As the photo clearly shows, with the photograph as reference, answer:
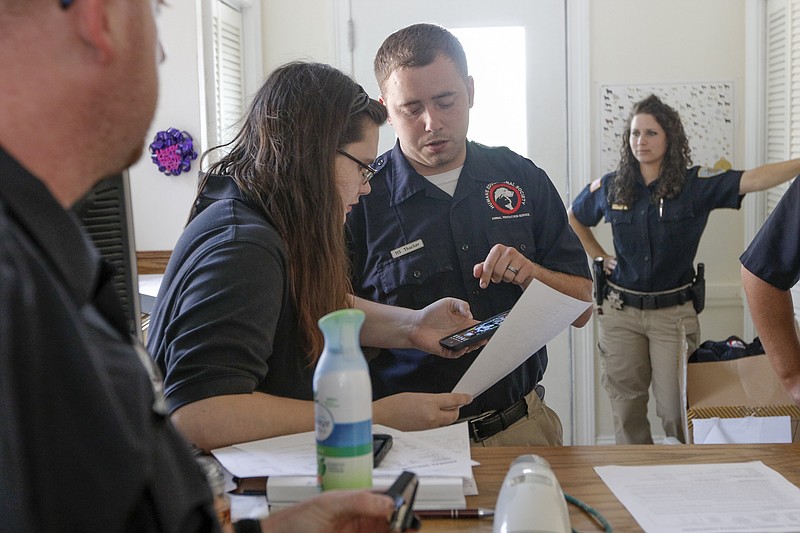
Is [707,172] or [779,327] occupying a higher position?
[707,172]

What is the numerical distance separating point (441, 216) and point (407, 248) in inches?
5.0

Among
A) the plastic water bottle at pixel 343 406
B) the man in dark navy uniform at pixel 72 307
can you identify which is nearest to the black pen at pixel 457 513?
the plastic water bottle at pixel 343 406

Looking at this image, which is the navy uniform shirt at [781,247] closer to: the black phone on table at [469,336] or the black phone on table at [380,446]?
the black phone on table at [469,336]

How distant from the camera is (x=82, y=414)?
55cm

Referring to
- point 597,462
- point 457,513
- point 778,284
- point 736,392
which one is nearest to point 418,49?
point 778,284

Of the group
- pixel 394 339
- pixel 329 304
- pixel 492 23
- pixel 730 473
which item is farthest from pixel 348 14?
pixel 730 473

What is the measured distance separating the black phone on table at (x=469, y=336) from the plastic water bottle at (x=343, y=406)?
65cm

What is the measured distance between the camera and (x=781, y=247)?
194cm

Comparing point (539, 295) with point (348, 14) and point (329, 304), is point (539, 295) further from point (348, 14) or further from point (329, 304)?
point (348, 14)

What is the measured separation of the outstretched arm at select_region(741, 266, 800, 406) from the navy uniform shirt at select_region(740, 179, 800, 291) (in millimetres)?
24

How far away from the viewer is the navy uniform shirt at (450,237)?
1.98 m

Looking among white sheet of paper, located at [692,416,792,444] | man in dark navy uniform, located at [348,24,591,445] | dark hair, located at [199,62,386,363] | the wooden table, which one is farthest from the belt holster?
dark hair, located at [199,62,386,363]

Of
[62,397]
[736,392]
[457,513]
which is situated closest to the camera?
[62,397]

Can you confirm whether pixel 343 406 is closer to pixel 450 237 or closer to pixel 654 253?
pixel 450 237
